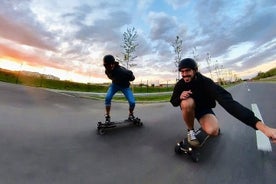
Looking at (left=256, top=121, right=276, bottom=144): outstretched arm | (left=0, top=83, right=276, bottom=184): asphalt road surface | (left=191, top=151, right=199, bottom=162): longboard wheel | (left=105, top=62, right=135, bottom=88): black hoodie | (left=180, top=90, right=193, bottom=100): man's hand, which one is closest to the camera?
(left=256, top=121, right=276, bottom=144): outstretched arm

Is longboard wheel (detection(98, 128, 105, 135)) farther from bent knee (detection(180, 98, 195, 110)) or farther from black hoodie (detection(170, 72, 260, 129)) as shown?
bent knee (detection(180, 98, 195, 110))

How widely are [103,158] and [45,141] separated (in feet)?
4.74

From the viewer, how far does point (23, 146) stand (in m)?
4.60

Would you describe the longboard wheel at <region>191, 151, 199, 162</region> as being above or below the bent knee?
below

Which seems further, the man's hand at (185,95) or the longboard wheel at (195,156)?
the man's hand at (185,95)

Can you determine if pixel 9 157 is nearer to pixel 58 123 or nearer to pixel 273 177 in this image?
pixel 58 123

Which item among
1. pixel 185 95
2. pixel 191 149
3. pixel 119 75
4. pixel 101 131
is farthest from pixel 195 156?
pixel 119 75

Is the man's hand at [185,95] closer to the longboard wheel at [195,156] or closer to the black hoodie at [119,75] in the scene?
the longboard wheel at [195,156]

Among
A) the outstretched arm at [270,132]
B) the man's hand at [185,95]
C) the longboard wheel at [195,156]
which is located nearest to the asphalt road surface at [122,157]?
the longboard wheel at [195,156]

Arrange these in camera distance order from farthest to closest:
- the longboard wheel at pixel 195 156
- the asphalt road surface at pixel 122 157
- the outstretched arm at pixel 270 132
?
1. the longboard wheel at pixel 195 156
2. the asphalt road surface at pixel 122 157
3. the outstretched arm at pixel 270 132

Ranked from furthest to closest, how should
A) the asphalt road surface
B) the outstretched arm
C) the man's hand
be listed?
the man's hand → the asphalt road surface → the outstretched arm

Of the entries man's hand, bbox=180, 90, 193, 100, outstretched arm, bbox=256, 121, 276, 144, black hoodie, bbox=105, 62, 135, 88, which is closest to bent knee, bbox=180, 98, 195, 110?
man's hand, bbox=180, 90, 193, 100

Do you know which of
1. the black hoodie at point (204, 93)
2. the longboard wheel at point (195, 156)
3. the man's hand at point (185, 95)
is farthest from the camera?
the man's hand at point (185, 95)

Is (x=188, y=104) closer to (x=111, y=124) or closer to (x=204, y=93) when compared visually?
(x=204, y=93)
